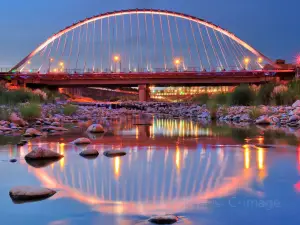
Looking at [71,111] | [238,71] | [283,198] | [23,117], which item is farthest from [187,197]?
[238,71]

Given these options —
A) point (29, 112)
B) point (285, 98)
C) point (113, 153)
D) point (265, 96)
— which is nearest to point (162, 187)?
point (113, 153)

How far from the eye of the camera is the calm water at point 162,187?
4.40m

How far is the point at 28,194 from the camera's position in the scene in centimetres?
515

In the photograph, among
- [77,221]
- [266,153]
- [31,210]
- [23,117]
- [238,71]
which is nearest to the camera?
[77,221]

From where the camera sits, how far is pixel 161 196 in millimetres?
5172

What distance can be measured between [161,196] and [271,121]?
16.0 metres

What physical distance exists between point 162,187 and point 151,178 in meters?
0.65

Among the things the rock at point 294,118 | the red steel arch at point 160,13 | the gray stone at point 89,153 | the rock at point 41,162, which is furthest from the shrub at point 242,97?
the red steel arch at point 160,13

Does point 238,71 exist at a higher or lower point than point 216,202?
higher

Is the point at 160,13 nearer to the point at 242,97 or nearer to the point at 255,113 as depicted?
the point at 242,97

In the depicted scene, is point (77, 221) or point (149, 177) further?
point (149, 177)

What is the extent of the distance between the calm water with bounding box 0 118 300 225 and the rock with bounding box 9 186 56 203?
5.2 inches

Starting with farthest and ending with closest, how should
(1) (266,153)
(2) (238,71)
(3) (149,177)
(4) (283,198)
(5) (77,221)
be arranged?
(2) (238,71) < (1) (266,153) < (3) (149,177) < (4) (283,198) < (5) (77,221)

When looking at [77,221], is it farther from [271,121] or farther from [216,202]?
[271,121]
